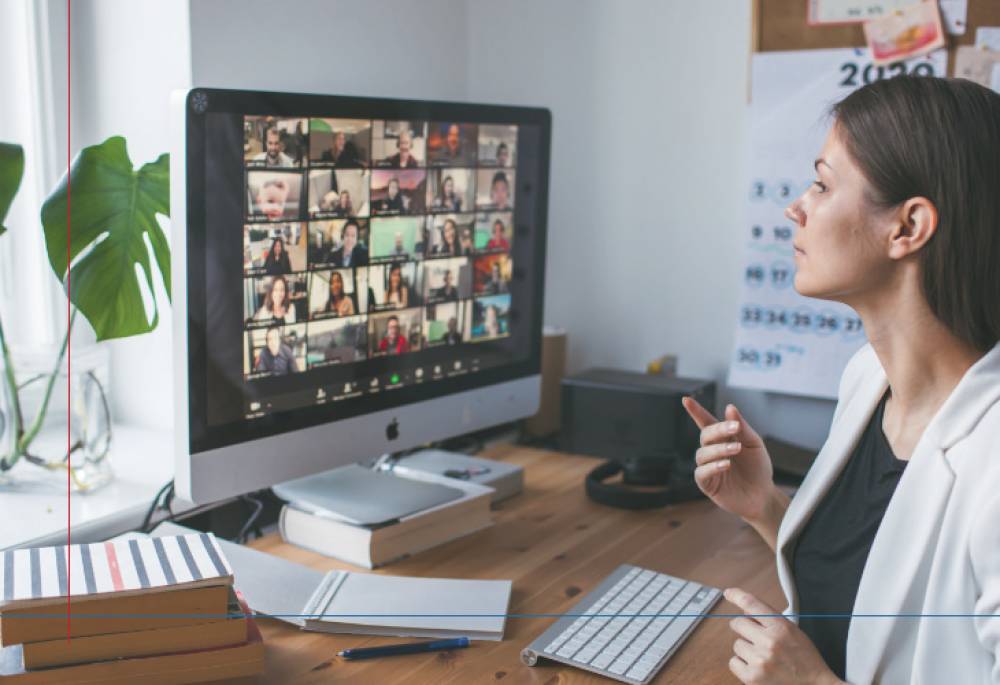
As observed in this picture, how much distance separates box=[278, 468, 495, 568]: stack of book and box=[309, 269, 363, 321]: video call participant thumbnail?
280 mm

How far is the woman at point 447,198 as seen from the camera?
1601 mm

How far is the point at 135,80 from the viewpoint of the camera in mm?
1704

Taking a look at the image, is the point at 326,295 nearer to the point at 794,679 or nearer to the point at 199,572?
the point at 199,572

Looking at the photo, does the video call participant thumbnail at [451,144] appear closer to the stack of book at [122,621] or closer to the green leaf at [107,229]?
the green leaf at [107,229]

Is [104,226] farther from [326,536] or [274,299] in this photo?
[326,536]

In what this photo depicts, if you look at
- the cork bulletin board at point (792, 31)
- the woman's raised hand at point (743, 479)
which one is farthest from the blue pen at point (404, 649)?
the cork bulletin board at point (792, 31)

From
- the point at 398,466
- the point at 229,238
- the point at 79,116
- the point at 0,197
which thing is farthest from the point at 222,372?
the point at 79,116

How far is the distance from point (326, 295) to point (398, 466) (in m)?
0.46

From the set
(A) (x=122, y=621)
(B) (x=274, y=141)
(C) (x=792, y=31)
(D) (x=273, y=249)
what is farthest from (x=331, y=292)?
(C) (x=792, y=31)

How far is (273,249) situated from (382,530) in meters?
0.40

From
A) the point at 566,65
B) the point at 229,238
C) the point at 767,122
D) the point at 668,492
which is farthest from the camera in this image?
the point at 566,65

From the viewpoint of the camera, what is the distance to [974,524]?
1.00 meters

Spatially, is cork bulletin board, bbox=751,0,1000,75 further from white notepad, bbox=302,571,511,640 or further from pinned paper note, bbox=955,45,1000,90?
white notepad, bbox=302,571,511,640

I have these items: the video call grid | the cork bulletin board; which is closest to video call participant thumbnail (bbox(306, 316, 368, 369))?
the video call grid
